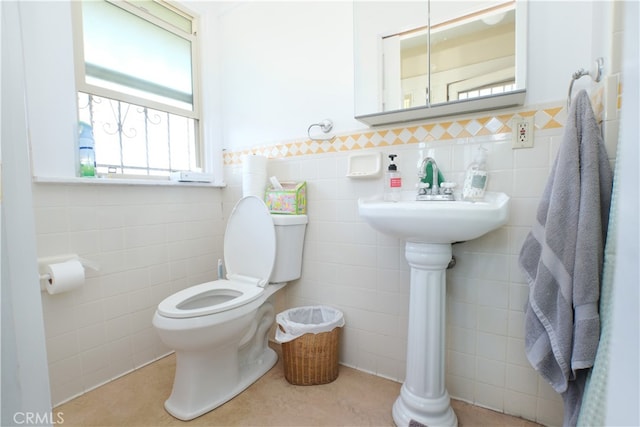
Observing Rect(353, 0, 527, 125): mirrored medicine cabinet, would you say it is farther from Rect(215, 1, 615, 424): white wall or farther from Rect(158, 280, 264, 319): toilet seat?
Rect(158, 280, 264, 319): toilet seat

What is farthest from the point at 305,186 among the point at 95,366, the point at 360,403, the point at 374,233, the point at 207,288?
the point at 95,366

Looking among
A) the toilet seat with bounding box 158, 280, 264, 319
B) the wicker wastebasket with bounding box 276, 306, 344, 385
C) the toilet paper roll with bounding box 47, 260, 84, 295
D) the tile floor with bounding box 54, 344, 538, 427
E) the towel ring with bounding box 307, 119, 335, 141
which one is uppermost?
the towel ring with bounding box 307, 119, 335, 141

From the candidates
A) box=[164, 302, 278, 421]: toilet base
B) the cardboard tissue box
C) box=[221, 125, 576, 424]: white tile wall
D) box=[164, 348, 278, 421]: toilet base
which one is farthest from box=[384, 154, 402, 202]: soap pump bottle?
box=[164, 348, 278, 421]: toilet base

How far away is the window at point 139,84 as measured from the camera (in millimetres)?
1508

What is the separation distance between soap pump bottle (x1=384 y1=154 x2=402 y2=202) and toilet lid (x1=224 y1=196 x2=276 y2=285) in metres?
0.59

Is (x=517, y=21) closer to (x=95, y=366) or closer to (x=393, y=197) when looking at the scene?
(x=393, y=197)

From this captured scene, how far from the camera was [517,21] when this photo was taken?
112 centimetres

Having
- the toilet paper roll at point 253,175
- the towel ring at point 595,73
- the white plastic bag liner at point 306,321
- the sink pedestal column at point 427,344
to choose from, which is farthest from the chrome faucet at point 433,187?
the toilet paper roll at point 253,175

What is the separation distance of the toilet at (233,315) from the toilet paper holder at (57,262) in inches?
16.1

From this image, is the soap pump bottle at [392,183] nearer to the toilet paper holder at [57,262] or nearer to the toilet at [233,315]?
the toilet at [233,315]

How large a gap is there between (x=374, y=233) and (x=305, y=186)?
17.7 inches

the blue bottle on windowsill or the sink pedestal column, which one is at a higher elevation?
the blue bottle on windowsill

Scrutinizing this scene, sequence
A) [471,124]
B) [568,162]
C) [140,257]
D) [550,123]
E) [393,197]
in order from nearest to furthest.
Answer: [568,162] → [550,123] → [471,124] → [393,197] → [140,257]

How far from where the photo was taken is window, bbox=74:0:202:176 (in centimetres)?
151
